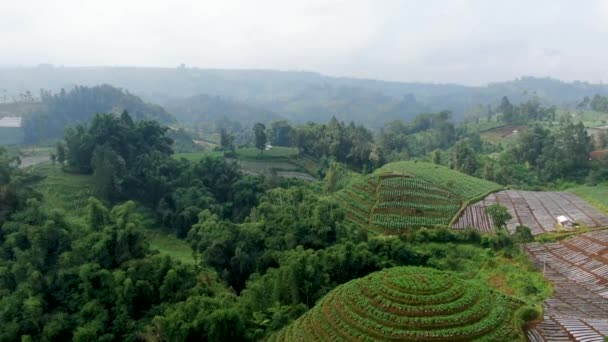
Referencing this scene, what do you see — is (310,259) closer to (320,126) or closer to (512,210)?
(512,210)

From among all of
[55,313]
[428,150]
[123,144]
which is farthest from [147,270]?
[428,150]

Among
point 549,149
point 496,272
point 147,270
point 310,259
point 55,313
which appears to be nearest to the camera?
point 55,313

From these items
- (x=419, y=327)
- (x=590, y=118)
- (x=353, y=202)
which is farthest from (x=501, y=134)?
(x=419, y=327)

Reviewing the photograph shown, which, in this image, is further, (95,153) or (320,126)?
(320,126)

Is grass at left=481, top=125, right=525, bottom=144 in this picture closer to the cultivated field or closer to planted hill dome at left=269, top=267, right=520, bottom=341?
the cultivated field

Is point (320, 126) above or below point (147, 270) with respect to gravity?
above

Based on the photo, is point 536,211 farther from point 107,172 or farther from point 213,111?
point 213,111

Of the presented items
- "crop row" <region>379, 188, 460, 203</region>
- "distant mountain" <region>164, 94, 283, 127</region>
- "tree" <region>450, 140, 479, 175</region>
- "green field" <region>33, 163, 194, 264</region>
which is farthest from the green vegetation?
"distant mountain" <region>164, 94, 283, 127</region>
